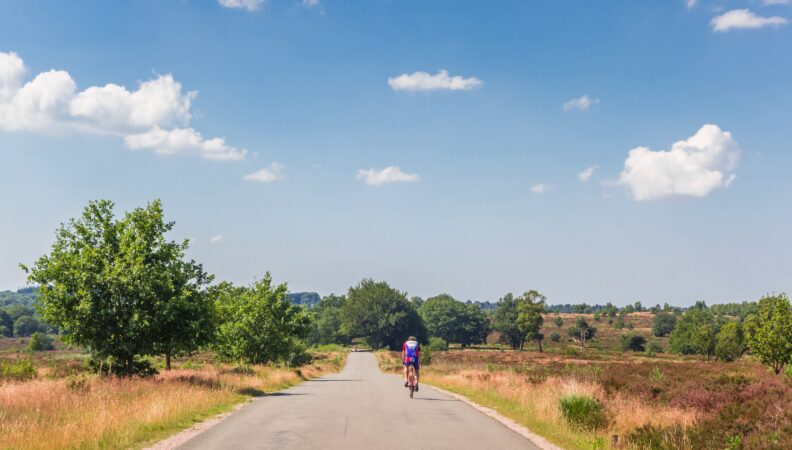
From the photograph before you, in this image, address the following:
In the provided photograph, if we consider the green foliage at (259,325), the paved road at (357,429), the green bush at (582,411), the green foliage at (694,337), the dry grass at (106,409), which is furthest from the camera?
the green foliage at (694,337)

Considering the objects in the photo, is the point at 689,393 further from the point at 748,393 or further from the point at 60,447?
the point at 60,447

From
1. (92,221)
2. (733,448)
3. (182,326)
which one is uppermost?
(92,221)

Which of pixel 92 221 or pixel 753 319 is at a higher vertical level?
pixel 92 221

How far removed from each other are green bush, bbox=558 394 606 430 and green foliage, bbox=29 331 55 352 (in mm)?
131064

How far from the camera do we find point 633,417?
18125mm

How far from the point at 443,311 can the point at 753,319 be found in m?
120

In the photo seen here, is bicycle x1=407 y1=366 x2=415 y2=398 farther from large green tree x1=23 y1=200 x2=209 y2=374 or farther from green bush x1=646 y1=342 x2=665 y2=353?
green bush x1=646 y1=342 x2=665 y2=353

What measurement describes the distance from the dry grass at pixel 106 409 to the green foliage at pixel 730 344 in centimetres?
7499

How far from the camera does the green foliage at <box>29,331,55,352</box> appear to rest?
126062 mm

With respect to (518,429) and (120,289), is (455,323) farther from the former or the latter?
(518,429)

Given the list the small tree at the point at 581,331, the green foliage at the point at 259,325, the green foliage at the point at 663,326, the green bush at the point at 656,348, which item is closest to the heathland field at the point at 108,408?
the green foliage at the point at 259,325

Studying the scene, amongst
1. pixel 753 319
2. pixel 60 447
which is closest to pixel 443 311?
pixel 753 319

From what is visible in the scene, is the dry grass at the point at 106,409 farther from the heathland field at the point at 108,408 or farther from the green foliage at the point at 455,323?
the green foliage at the point at 455,323

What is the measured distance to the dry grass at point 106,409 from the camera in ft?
39.6
